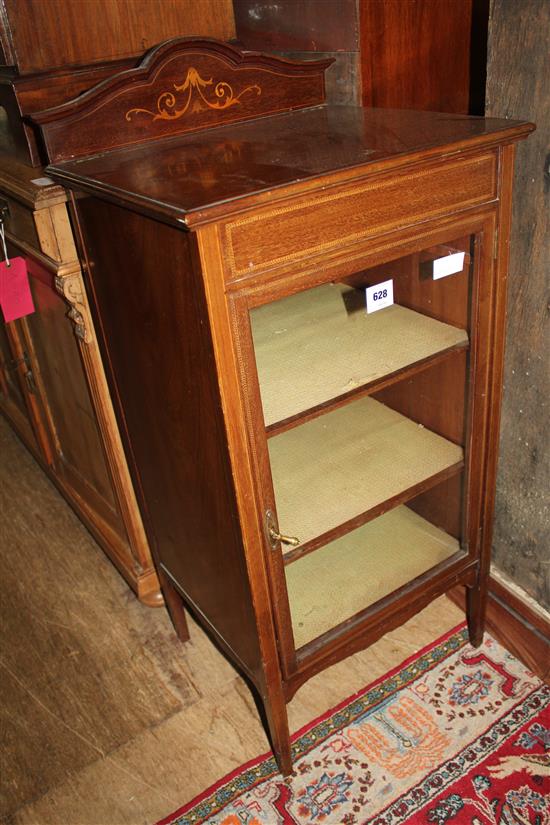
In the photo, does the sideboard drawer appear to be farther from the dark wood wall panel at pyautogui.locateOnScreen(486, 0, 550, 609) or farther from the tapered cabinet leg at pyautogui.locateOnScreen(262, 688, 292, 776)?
the tapered cabinet leg at pyautogui.locateOnScreen(262, 688, 292, 776)

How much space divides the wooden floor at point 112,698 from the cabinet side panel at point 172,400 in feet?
0.93

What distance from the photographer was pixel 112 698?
1610 mm

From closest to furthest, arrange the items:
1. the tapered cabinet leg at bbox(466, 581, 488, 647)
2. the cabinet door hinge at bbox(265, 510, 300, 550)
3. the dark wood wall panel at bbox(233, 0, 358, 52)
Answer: the cabinet door hinge at bbox(265, 510, 300, 550)
the dark wood wall panel at bbox(233, 0, 358, 52)
the tapered cabinet leg at bbox(466, 581, 488, 647)

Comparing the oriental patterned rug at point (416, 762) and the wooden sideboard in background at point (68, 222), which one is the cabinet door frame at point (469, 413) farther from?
the wooden sideboard in background at point (68, 222)

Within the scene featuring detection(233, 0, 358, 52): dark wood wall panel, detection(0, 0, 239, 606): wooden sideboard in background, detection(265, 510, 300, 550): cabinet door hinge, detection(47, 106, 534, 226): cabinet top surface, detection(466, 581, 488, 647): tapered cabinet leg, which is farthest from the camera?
detection(466, 581, 488, 647): tapered cabinet leg

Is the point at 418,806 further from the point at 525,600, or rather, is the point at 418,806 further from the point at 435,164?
the point at 435,164

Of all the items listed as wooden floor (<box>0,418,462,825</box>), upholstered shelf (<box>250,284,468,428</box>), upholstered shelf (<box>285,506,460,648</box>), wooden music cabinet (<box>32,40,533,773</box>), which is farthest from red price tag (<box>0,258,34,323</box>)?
wooden floor (<box>0,418,462,825</box>)

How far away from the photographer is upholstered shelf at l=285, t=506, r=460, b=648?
1.33 meters

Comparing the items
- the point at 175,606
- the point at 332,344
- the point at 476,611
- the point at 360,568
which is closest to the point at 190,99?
the point at 332,344

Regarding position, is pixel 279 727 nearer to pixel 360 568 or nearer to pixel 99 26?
pixel 360 568

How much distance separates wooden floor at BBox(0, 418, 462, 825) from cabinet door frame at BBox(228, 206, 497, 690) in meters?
0.29

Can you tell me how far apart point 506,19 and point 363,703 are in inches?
52.2

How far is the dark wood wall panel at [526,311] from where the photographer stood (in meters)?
1.12

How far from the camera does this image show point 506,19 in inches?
44.4
